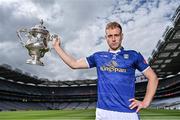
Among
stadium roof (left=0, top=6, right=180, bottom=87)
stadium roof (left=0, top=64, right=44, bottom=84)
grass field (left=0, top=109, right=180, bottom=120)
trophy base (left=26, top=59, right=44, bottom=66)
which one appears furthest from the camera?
stadium roof (left=0, top=64, right=44, bottom=84)

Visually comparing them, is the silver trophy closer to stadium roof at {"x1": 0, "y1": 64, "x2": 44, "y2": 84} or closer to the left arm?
the left arm

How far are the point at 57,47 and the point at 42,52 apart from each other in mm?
223

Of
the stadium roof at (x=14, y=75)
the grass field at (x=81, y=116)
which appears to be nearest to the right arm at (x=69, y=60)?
the grass field at (x=81, y=116)

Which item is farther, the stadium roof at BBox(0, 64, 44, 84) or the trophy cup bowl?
the stadium roof at BBox(0, 64, 44, 84)

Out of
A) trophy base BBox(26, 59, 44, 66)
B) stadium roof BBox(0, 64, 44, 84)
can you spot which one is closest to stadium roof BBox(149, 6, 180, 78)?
stadium roof BBox(0, 64, 44, 84)

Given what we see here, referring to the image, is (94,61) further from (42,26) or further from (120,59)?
(42,26)

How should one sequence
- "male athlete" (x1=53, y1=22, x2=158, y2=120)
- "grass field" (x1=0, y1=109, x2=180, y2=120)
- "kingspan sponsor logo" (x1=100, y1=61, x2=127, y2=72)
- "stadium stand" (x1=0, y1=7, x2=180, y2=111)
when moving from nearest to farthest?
"male athlete" (x1=53, y1=22, x2=158, y2=120), "kingspan sponsor logo" (x1=100, y1=61, x2=127, y2=72), "grass field" (x1=0, y1=109, x2=180, y2=120), "stadium stand" (x1=0, y1=7, x2=180, y2=111)

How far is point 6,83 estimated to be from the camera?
107 metres

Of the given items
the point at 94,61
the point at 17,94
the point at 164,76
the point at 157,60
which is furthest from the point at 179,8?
the point at 17,94

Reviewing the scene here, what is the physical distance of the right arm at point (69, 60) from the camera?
197 inches

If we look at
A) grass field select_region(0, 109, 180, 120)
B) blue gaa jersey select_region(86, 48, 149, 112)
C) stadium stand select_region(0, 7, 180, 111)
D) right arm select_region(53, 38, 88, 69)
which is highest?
stadium stand select_region(0, 7, 180, 111)

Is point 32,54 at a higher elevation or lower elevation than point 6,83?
lower

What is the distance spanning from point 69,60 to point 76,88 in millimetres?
125844

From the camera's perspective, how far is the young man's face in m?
4.90
